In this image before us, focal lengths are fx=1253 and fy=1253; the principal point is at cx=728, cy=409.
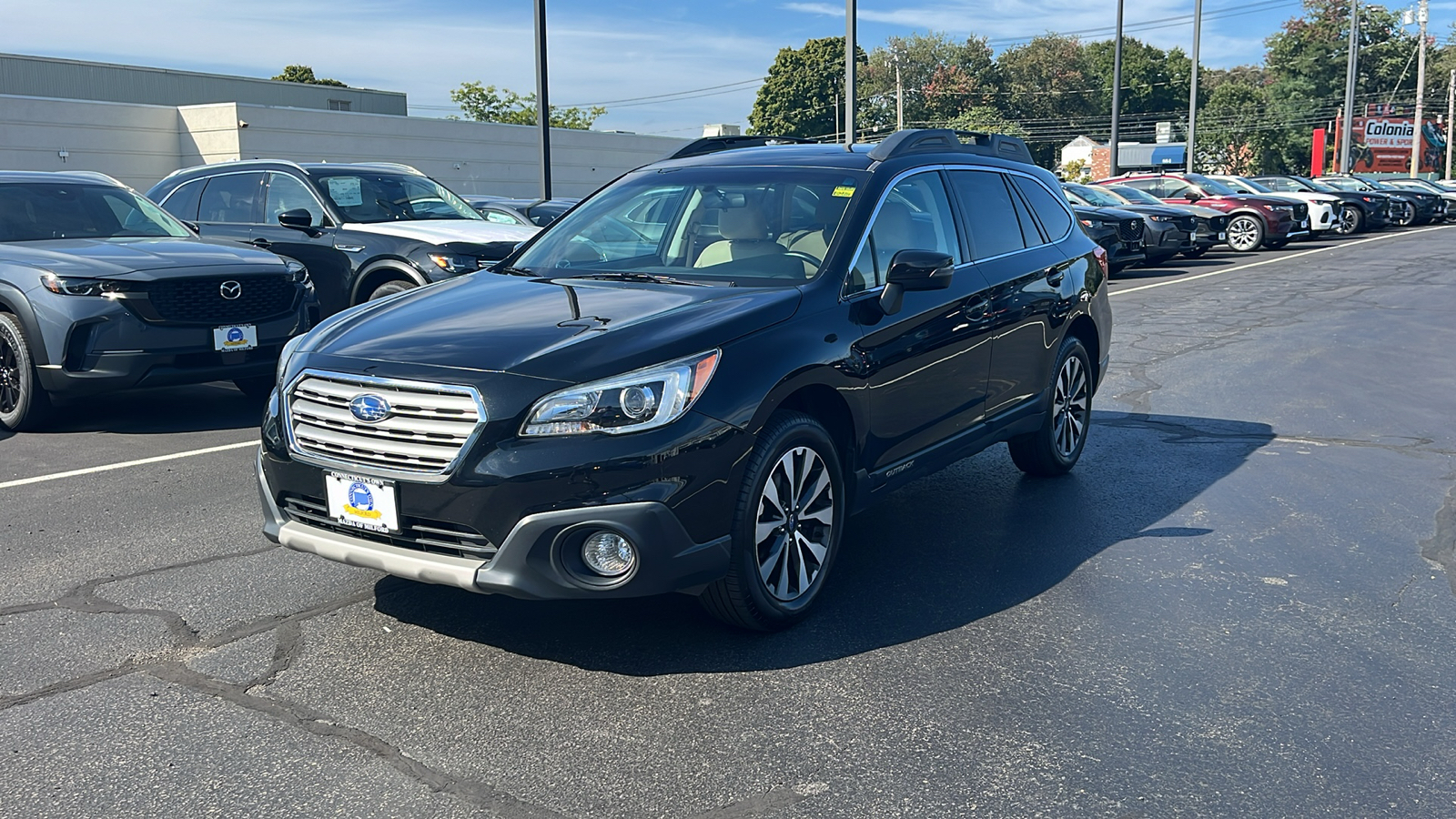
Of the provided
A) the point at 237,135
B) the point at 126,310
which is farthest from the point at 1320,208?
the point at 126,310

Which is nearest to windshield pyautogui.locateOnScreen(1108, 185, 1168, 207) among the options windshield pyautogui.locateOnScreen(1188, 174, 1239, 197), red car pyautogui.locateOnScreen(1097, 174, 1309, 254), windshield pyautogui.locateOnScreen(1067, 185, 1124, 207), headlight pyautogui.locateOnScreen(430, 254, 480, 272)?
windshield pyautogui.locateOnScreen(1067, 185, 1124, 207)

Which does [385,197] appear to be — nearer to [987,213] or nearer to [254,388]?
[254,388]

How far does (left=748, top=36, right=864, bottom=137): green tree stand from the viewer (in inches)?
4343

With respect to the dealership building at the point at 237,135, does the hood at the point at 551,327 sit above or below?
below

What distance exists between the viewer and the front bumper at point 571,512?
3.80m

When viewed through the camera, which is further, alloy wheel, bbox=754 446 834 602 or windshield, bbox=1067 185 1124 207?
windshield, bbox=1067 185 1124 207

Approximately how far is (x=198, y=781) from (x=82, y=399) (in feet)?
23.4

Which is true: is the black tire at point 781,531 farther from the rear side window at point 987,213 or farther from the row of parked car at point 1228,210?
the row of parked car at point 1228,210

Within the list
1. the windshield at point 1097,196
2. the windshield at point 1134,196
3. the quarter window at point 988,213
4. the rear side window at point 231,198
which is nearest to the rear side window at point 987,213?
the quarter window at point 988,213

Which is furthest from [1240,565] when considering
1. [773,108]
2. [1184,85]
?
[1184,85]

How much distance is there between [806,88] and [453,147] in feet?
239

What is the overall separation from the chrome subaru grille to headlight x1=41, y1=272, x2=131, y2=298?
446 centimetres

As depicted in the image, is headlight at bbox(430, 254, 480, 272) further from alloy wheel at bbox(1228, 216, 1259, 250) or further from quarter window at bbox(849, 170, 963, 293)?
alloy wheel at bbox(1228, 216, 1259, 250)

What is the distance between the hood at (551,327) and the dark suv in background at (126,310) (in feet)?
12.2
